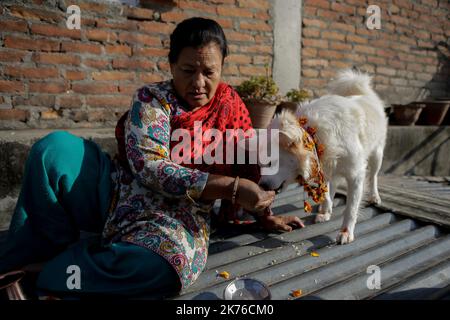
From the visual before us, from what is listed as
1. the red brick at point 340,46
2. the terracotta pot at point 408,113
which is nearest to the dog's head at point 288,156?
the red brick at point 340,46

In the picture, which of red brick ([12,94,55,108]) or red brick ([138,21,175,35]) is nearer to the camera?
red brick ([12,94,55,108])

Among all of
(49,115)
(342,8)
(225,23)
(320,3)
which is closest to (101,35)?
(49,115)

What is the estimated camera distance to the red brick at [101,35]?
4027mm

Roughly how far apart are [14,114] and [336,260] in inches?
138

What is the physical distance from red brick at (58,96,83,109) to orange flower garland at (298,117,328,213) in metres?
2.77

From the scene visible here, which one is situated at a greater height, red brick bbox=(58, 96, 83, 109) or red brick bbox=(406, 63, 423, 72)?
red brick bbox=(406, 63, 423, 72)

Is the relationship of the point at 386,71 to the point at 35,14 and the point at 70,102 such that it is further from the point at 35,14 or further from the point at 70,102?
the point at 35,14

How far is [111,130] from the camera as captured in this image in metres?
4.11

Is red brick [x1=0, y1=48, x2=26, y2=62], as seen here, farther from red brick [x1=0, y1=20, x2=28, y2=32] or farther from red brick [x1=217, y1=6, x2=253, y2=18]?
red brick [x1=217, y1=6, x2=253, y2=18]

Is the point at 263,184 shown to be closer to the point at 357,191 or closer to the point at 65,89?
the point at 357,191

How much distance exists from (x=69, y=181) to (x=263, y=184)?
123 cm

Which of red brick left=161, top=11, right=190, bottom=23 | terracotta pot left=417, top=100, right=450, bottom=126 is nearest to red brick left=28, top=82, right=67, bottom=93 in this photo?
red brick left=161, top=11, right=190, bottom=23

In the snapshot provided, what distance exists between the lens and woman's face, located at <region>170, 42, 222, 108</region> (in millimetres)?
1999
